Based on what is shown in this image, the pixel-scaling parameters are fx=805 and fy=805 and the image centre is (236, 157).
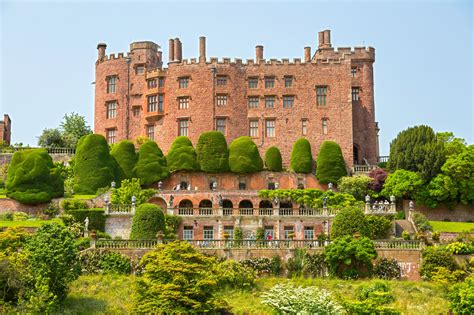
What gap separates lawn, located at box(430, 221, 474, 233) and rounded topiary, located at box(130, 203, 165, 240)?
18353mm

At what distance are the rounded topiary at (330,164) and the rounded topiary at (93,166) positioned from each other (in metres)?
16.0

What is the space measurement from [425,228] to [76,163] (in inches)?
1046

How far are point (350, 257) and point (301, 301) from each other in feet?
25.1

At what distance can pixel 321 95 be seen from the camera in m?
67.8

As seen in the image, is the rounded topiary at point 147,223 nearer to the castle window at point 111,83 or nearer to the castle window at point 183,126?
the castle window at point 183,126

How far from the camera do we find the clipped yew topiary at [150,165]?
6228 centimetres

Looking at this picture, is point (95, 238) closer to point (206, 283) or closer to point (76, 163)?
point (206, 283)

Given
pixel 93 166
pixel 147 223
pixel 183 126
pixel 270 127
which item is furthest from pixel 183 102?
pixel 147 223

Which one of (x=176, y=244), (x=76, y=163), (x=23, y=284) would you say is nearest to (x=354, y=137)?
(x=76, y=163)

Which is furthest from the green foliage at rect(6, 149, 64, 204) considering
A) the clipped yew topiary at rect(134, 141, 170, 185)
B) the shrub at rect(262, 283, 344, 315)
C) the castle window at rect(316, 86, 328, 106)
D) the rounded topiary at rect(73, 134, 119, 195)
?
the shrub at rect(262, 283, 344, 315)

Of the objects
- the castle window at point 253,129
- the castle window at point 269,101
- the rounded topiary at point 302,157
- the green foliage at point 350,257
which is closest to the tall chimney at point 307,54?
the castle window at point 269,101

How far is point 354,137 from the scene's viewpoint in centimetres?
6881

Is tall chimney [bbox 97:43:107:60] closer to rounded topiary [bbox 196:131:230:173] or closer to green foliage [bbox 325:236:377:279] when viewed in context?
rounded topiary [bbox 196:131:230:173]

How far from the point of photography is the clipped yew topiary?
204 feet
